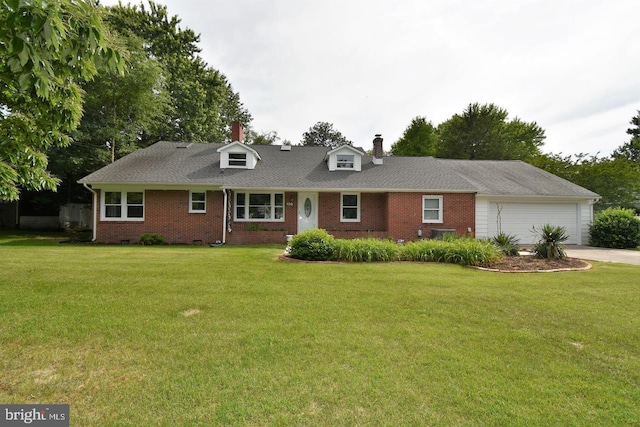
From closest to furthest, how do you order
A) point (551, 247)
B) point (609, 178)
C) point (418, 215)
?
point (551, 247) < point (418, 215) < point (609, 178)

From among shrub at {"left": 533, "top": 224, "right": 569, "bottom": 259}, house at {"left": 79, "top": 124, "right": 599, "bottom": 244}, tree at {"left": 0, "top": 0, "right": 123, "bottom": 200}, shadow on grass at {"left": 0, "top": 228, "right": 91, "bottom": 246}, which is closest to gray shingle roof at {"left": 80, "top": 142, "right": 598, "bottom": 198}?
house at {"left": 79, "top": 124, "right": 599, "bottom": 244}

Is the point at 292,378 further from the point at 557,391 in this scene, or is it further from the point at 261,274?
the point at 261,274

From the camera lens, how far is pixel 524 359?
3.27 m

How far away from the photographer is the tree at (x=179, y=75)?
78.6 feet

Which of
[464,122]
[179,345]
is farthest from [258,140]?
[179,345]

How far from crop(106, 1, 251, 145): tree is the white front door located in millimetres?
13116

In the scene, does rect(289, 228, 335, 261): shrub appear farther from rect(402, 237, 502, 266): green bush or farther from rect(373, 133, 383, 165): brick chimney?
rect(373, 133, 383, 165): brick chimney

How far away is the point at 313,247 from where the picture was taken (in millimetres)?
9227

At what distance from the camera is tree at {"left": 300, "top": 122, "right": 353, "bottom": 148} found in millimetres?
46250

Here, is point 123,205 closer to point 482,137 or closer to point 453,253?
point 453,253

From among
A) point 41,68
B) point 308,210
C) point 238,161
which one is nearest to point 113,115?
point 238,161

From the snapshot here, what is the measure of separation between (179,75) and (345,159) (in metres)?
17.3

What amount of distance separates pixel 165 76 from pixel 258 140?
56.5ft

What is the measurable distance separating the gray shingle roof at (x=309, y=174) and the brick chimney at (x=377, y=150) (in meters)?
0.43
